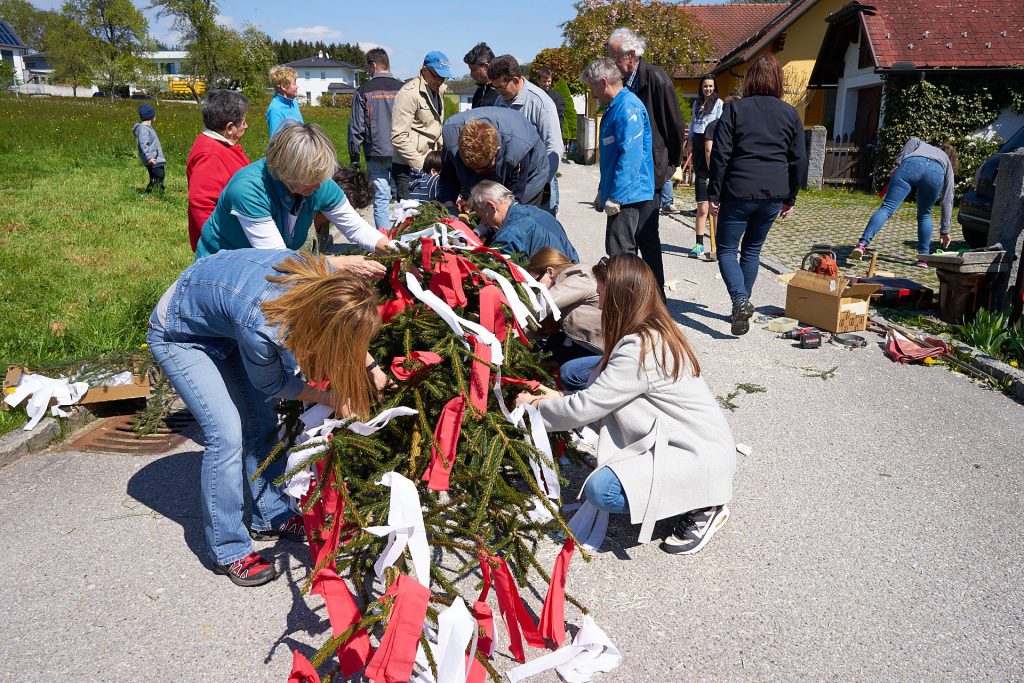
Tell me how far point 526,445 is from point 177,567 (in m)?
1.66

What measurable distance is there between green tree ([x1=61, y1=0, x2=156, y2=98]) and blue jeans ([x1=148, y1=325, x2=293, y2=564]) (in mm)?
59676

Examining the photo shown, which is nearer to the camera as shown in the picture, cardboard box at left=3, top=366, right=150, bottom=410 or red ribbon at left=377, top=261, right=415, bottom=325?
red ribbon at left=377, top=261, right=415, bottom=325

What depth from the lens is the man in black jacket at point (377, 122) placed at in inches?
332

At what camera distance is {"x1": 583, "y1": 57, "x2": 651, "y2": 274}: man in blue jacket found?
5.76m

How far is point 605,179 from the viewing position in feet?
19.6

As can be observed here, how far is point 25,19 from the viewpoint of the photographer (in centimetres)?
10100

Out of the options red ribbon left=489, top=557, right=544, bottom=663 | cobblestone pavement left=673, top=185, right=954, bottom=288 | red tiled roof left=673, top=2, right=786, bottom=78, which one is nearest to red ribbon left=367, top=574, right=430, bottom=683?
red ribbon left=489, top=557, right=544, bottom=663

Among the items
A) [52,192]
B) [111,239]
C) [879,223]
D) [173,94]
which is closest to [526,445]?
[879,223]

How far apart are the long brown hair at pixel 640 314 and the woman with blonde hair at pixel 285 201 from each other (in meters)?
1.11

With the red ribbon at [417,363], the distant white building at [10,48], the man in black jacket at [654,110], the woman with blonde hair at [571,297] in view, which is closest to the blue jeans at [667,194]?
the man in black jacket at [654,110]

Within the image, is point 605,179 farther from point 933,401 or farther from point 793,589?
point 793,589

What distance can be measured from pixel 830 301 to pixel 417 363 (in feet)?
15.1

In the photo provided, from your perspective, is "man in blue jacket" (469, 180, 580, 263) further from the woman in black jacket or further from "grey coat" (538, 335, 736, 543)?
the woman in black jacket

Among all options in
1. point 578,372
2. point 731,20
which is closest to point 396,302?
point 578,372
